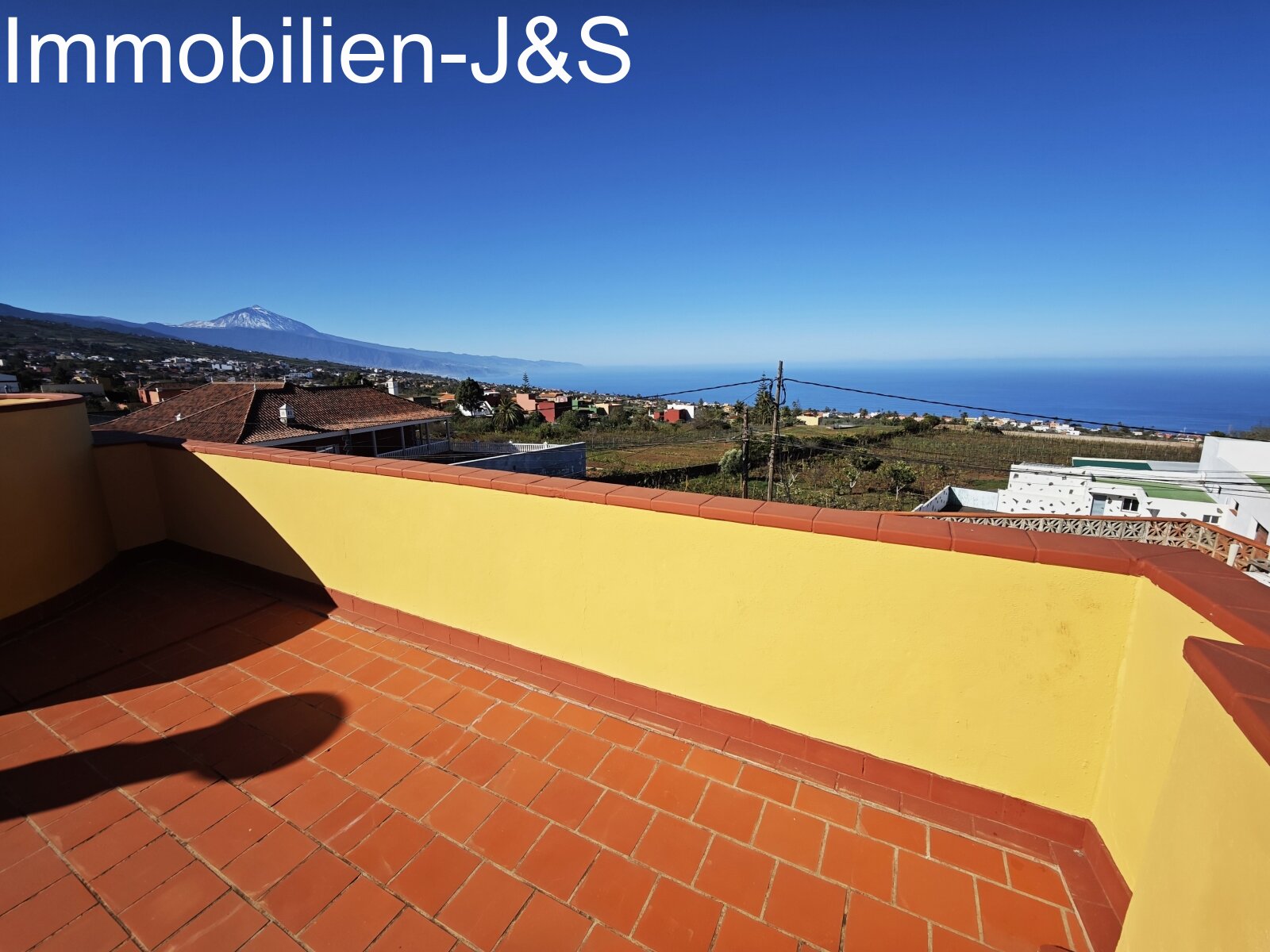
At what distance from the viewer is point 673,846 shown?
1989mm

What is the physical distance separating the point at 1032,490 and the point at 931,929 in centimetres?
1645

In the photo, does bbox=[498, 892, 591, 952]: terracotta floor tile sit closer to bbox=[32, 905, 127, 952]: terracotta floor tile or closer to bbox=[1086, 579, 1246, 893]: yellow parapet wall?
bbox=[32, 905, 127, 952]: terracotta floor tile

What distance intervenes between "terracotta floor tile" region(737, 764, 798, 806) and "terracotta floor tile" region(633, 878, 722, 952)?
53 centimetres

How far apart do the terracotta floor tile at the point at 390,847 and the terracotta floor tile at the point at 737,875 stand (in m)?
1.04

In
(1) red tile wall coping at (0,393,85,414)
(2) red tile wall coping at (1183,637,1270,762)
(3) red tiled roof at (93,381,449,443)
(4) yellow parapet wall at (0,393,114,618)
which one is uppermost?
(1) red tile wall coping at (0,393,85,414)

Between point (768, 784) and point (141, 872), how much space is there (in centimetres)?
232

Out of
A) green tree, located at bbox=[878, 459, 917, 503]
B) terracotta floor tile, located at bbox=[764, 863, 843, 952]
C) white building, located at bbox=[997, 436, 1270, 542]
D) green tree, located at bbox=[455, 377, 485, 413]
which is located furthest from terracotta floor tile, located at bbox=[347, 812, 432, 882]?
green tree, located at bbox=[455, 377, 485, 413]

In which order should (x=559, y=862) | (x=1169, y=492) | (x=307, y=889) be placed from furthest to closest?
1. (x=1169, y=492)
2. (x=559, y=862)
3. (x=307, y=889)

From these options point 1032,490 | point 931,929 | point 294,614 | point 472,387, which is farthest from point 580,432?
point 931,929

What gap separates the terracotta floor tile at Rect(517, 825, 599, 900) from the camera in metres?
1.85

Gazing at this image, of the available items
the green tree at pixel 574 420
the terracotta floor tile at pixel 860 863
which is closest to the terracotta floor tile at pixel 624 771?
the terracotta floor tile at pixel 860 863

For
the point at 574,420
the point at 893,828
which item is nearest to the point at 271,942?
the point at 893,828

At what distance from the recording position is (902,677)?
207cm

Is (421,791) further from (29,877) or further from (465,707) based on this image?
(29,877)
